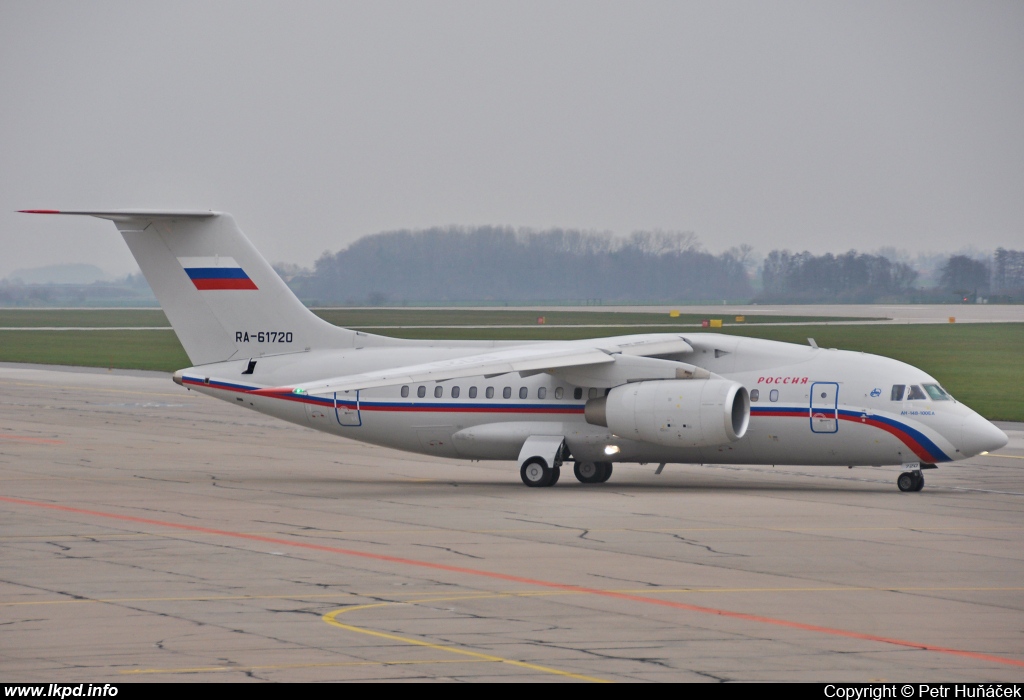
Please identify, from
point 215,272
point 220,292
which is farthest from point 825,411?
point 215,272

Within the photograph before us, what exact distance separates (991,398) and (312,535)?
29128 millimetres

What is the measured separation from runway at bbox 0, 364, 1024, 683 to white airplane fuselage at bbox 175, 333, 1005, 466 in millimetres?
840

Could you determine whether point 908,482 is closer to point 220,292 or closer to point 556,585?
point 556,585

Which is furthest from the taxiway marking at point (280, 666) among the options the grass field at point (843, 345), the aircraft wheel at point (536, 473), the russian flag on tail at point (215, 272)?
the grass field at point (843, 345)

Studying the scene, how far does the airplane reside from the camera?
23859mm

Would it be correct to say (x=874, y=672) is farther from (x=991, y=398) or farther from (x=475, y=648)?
(x=991, y=398)

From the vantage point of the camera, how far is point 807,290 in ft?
529

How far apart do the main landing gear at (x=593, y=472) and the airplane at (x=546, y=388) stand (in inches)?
1.1

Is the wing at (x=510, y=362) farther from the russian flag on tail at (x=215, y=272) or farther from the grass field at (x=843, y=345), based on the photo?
the grass field at (x=843, y=345)

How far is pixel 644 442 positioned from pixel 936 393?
219 inches

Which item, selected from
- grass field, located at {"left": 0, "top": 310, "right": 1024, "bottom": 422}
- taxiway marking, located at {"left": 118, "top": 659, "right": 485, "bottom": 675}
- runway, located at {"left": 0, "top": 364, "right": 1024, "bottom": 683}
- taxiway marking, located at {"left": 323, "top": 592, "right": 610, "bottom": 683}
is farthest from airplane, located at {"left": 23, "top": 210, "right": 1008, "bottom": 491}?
grass field, located at {"left": 0, "top": 310, "right": 1024, "bottom": 422}

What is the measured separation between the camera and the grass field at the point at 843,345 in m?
46.5

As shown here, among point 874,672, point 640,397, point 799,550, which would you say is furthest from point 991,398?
point 874,672

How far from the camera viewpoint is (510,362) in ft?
76.4
